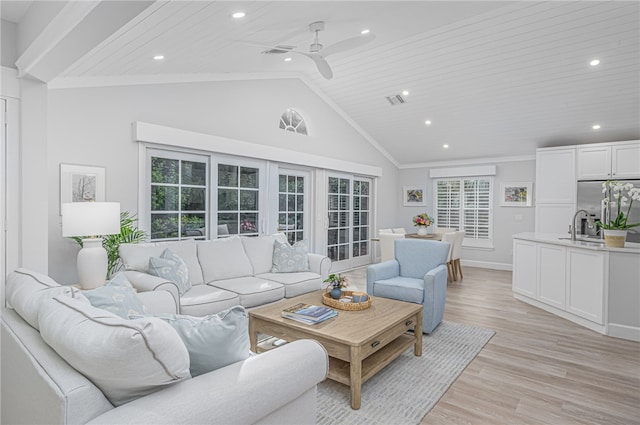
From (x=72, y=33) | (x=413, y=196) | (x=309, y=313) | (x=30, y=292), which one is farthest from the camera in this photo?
(x=413, y=196)

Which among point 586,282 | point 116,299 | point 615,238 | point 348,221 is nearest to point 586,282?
point 586,282

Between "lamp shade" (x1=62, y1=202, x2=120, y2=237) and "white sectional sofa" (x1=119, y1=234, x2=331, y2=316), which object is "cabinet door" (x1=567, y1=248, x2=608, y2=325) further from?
"lamp shade" (x1=62, y1=202, x2=120, y2=237)

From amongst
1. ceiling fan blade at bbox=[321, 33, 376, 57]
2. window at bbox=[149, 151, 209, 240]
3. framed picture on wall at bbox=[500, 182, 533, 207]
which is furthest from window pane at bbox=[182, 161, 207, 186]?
framed picture on wall at bbox=[500, 182, 533, 207]

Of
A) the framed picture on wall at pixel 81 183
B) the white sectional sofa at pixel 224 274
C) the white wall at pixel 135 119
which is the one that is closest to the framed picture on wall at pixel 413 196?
the white wall at pixel 135 119

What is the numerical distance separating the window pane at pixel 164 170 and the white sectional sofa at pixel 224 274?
0.91m

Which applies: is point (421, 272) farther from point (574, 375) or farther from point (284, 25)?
point (284, 25)

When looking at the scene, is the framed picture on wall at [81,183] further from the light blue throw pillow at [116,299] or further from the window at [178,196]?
the light blue throw pillow at [116,299]

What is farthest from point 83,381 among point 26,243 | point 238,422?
point 26,243

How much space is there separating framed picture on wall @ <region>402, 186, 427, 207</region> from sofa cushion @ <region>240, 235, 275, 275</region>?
5.10 metres

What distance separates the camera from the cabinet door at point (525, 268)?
15.2ft

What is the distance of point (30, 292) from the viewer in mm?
1729

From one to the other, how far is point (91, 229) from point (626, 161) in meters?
7.43

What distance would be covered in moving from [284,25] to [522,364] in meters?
3.71

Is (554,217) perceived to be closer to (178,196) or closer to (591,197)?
(591,197)
